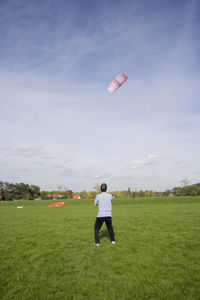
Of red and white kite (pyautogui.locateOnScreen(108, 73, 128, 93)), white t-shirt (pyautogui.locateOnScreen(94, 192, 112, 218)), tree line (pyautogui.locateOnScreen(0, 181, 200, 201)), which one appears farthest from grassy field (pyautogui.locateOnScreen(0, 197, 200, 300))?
tree line (pyautogui.locateOnScreen(0, 181, 200, 201))

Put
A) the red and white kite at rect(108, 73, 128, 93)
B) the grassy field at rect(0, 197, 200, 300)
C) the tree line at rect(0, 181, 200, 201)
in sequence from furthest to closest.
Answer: the tree line at rect(0, 181, 200, 201) < the red and white kite at rect(108, 73, 128, 93) < the grassy field at rect(0, 197, 200, 300)

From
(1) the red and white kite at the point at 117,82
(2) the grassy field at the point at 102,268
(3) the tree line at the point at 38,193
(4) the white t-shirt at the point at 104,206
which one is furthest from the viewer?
(3) the tree line at the point at 38,193

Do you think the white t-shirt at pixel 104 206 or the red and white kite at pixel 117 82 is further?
the red and white kite at pixel 117 82

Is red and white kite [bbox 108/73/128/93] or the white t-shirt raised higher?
red and white kite [bbox 108/73/128/93]

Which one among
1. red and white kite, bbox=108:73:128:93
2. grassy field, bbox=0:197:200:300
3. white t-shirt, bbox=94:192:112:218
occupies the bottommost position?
grassy field, bbox=0:197:200:300

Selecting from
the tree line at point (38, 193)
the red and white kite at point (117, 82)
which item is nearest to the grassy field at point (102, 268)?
the red and white kite at point (117, 82)

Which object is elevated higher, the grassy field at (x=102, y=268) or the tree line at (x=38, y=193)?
the tree line at (x=38, y=193)

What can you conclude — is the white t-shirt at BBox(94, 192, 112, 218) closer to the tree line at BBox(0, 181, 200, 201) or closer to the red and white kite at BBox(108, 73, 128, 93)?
Result: the red and white kite at BBox(108, 73, 128, 93)

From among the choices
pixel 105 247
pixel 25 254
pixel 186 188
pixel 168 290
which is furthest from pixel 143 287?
pixel 186 188

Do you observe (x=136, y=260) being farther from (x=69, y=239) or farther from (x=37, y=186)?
(x=37, y=186)

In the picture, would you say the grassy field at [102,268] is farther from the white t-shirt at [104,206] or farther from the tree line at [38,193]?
the tree line at [38,193]

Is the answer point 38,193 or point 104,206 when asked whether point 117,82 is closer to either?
point 104,206

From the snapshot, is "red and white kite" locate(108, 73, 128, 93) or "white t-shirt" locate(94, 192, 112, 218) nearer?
"white t-shirt" locate(94, 192, 112, 218)

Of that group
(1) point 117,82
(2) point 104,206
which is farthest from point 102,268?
(1) point 117,82
